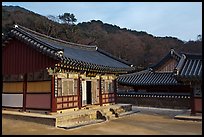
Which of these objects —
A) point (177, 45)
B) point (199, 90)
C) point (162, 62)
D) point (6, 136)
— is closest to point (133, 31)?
point (177, 45)

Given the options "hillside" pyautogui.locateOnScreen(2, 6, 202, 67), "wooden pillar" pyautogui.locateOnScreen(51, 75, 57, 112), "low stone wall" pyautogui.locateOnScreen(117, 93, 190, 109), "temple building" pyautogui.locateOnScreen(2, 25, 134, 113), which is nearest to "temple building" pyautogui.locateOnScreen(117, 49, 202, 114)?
"low stone wall" pyautogui.locateOnScreen(117, 93, 190, 109)

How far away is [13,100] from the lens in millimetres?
15430

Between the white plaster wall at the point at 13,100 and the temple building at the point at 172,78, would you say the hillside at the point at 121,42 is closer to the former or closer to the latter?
the temple building at the point at 172,78

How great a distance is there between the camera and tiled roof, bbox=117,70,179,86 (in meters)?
→ 24.3

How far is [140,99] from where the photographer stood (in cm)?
2486

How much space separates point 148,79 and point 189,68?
31.8 feet

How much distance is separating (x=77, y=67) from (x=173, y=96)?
11826 mm

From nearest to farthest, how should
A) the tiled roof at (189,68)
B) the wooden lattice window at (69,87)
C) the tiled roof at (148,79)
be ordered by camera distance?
the wooden lattice window at (69,87), the tiled roof at (189,68), the tiled roof at (148,79)

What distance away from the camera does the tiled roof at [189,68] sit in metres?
15.0

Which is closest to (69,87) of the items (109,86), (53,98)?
(53,98)

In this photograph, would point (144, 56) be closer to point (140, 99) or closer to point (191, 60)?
point (140, 99)

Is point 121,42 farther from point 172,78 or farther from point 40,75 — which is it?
point 40,75

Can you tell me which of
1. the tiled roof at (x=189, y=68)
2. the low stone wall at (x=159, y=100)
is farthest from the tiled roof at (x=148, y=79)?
the tiled roof at (x=189, y=68)

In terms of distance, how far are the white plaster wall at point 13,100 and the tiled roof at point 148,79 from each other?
1332cm
